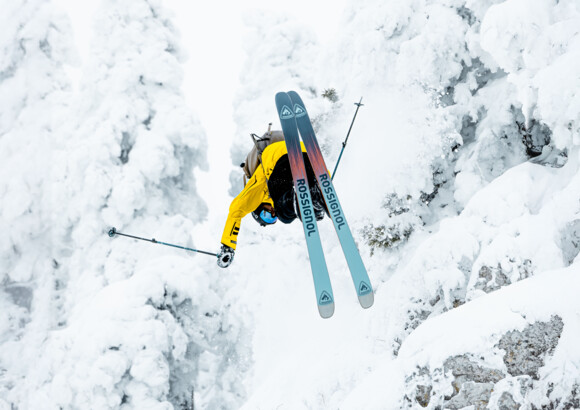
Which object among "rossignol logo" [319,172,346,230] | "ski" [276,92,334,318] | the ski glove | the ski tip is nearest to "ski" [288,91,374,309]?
"rossignol logo" [319,172,346,230]

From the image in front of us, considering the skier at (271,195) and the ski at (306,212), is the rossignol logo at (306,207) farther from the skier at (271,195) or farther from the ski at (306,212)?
the skier at (271,195)

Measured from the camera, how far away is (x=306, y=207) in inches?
208

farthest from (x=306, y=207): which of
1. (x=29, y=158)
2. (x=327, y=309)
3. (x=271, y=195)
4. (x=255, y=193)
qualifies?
(x=29, y=158)

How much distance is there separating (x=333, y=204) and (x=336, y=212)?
0.10 m

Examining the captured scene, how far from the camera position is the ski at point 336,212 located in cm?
503

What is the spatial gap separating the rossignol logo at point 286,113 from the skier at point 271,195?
34cm

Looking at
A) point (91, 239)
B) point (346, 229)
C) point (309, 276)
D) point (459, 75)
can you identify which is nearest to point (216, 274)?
point (309, 276)

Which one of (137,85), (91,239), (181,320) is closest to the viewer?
(181,320)

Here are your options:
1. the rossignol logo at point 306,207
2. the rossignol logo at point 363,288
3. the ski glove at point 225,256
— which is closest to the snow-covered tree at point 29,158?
the ski glove at point 225,256

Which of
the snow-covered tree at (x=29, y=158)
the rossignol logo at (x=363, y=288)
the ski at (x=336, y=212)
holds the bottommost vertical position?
the rossignol logo at (x=363, y=288)

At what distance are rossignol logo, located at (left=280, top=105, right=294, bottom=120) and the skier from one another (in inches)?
13.4

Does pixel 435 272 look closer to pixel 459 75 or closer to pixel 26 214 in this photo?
pixel 459 75

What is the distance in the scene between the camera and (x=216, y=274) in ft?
63.7

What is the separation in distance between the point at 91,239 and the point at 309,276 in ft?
32.4
